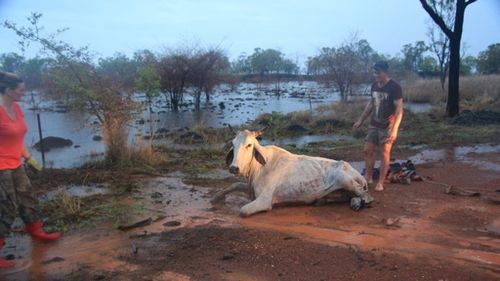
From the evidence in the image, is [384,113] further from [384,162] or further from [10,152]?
[10,152]

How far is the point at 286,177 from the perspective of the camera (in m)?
6.39

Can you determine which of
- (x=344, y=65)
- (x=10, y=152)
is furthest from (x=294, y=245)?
(x=344, y=65)

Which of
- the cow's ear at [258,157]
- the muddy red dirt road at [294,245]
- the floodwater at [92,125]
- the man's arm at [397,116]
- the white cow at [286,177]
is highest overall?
the man's arm at [397,116]

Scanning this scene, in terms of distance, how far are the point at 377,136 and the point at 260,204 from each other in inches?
88.5

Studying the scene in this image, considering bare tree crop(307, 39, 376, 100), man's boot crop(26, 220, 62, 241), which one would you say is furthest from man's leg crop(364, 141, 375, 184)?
bare tree crop(307, 39, 376, 100)

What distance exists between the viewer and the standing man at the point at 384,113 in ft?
22.5

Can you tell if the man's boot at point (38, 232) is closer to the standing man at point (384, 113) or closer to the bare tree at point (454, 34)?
the standing man at point (384, 113)

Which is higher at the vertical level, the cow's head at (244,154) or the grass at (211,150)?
the cow's head at (244,154)

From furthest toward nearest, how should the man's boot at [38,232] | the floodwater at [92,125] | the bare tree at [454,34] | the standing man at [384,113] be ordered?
the bare tree at [454,34]
the floodwater at [92,125]
the standing man at [384,113]
the man's boot at [38,232]

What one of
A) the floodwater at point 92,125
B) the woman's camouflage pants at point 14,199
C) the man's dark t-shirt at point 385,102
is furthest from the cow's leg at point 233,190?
the floodwater at point 92,125

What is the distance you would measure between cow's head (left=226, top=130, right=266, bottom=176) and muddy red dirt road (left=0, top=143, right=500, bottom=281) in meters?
0.64

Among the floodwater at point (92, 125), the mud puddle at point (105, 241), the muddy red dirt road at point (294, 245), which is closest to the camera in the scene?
the muddy red dirt road at point (294, 245)

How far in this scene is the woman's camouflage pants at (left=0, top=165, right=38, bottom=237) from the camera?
4840mm

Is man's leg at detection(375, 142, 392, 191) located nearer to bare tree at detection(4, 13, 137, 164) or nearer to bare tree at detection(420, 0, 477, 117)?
bare tree at detection(4, 13, 137, 164)
